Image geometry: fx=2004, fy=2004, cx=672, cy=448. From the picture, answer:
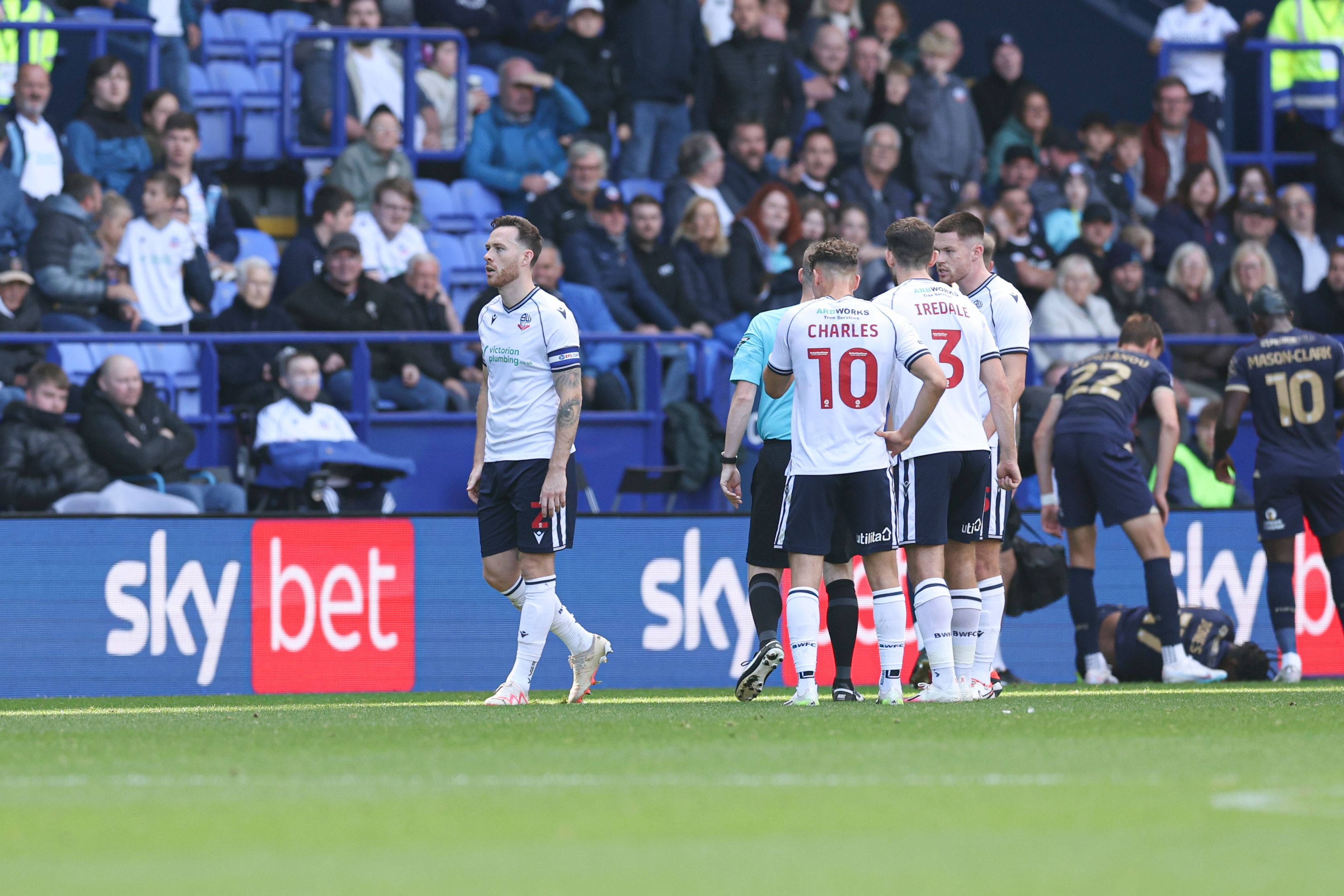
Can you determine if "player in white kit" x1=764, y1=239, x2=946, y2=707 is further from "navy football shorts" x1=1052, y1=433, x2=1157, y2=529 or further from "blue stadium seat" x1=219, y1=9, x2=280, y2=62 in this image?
"blue stadium seat" x1=219, y1=9, x2=280, y2=62

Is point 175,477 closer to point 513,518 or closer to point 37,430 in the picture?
point 37,430

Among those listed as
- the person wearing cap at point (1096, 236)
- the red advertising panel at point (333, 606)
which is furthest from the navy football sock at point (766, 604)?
the person wearing cap at point (1096, 236)

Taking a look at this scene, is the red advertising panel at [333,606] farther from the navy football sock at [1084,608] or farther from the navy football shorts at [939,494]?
the navy football shorts at [939,494]

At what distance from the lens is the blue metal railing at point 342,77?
16609 mm

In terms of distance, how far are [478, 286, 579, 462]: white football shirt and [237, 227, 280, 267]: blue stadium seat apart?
696 cm

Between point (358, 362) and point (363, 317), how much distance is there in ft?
1.96

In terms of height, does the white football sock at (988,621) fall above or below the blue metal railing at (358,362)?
below

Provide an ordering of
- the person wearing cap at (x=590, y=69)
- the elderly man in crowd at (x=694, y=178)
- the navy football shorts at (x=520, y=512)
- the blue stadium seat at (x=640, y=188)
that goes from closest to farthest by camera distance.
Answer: the navy football shorts at (x=520, y=512)
the elderly man in crowd at (x=694, y=178)
the blue stadium seat at (x=640, y=188)
the person wearing cap at (x=590, y=69)

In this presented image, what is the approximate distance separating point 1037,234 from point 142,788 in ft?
44.1

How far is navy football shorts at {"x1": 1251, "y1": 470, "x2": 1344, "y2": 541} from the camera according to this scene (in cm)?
1178

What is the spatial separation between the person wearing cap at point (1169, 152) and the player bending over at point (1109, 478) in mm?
8092

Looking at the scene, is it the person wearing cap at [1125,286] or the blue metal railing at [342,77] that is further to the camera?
the person wearing cap at [1125,286]

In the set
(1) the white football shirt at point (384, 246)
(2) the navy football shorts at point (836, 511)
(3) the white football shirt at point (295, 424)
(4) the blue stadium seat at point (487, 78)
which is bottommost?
(2) the navy football shorts at point (836, 511)

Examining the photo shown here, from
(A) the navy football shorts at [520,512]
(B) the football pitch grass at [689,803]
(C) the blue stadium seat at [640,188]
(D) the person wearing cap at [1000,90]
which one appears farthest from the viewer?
(D) the person wearing cap at [1000,90]
